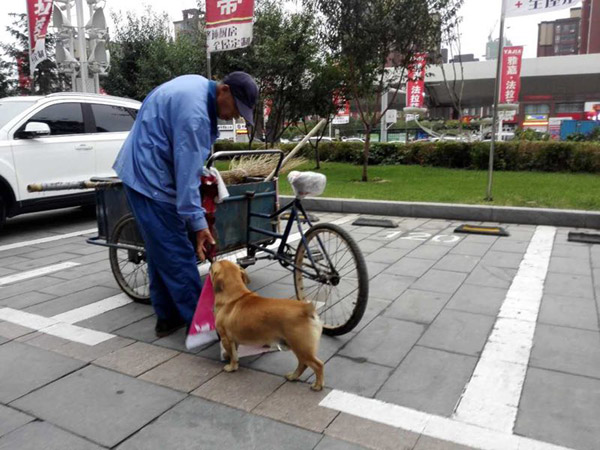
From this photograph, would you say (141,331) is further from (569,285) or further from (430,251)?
(569,285)

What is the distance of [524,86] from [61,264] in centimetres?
4703

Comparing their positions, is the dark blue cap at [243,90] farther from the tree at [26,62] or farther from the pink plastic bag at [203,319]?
the tree at [26,62]

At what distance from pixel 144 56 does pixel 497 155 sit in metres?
11.8

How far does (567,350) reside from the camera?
310 cm

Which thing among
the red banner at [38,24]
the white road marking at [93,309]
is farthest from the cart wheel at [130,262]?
the red banner at [38,24]

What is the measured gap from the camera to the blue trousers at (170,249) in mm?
3092

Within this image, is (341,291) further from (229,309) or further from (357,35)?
(357,35)

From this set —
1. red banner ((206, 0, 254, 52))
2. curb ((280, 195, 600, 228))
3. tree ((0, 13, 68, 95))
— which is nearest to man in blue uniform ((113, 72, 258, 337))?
red banner ((206, 0, 254, 52))

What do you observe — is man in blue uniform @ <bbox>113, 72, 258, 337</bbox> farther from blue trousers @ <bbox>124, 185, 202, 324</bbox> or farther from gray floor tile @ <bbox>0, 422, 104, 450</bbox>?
gray floor tile @ <bbox>0, 422, 104, 450</bbox>

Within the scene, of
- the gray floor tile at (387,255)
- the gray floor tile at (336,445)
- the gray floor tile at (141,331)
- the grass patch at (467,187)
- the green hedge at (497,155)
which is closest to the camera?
the gray floor tile at (336,445)

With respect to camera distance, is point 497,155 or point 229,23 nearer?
point 229,23

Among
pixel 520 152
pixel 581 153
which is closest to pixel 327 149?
pixel 520 152

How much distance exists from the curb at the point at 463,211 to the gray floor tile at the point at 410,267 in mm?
2499

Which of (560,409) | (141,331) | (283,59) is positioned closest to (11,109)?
(141,331)
